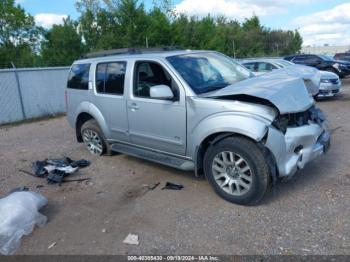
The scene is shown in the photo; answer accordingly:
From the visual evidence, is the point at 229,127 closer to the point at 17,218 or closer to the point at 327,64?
the point at 17,218

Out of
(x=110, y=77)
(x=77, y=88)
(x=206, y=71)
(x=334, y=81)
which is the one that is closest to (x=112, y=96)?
(x=110, y=77)

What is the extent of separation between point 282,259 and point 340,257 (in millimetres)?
501

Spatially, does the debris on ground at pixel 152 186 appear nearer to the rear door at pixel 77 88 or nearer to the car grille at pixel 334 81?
the rear door at pixel 77 88

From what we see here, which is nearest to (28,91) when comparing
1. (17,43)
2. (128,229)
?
(128,229)

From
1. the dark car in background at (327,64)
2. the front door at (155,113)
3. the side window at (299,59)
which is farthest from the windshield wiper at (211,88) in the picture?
the side window at (299,59)

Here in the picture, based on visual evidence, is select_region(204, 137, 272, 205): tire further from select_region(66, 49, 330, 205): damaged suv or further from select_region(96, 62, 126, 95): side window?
select_region(96, 62, 126, 95): side window

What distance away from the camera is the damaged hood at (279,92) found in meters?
3.79

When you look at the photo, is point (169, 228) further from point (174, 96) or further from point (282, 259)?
point (174, 96)

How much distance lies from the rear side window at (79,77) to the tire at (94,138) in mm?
684

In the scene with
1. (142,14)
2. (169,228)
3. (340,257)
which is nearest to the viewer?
(340,257)

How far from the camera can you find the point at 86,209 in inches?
173

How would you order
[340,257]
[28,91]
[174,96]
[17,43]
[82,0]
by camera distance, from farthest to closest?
[17,43], [82,0], [28,91], [174,96], [340,257]

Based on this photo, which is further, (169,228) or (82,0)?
(82,0)

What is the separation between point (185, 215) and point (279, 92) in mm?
1791
